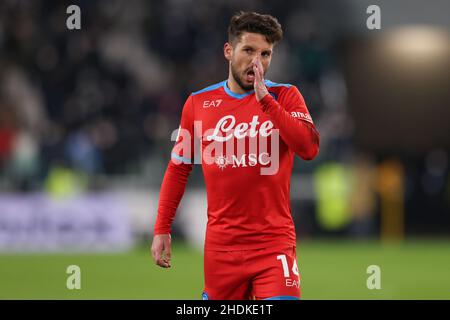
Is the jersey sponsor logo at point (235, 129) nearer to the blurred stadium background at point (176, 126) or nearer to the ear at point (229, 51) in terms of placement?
the ear at point (229, 51)

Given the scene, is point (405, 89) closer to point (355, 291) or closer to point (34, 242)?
point (34, 242)

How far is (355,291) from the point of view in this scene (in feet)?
35.3

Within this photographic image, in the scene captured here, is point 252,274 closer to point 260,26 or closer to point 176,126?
point 260,26

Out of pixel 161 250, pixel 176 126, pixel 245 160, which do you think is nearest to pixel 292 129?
pixel 245 160

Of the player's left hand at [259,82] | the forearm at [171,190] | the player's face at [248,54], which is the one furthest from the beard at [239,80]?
the forearm at [171,190]

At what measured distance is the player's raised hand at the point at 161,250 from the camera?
5988 mm

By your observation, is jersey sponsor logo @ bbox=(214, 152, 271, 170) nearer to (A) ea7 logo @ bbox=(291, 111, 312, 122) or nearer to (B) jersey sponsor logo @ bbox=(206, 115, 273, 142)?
(B) jersey sponsor logo @ bbox=(206, 115, 273, 142)

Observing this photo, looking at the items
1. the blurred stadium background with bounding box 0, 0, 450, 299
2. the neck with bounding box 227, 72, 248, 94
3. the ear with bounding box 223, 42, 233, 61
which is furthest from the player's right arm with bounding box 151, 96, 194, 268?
the blurred stadium background with bounding box 0, 0, 450, 299

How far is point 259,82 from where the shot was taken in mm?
5680

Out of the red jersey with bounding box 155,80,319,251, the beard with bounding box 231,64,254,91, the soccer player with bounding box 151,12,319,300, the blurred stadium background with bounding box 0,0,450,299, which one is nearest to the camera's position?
the soccer player with bounding box 151,12,319,300

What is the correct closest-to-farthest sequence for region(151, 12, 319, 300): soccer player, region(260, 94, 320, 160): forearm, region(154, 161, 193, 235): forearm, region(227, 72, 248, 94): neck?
region(260, 94, 320, 160): forearm → region(151, 12, 319, 300): soccer player → region(227, 72, 248, 94): neck → region(154, 161, 193, 235): forearm

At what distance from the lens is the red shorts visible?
18.7 feet

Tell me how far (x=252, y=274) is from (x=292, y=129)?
871mm
